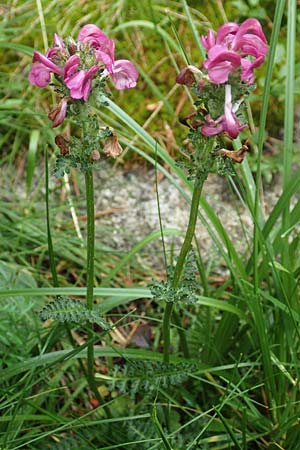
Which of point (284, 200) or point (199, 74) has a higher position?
point (199, 74)

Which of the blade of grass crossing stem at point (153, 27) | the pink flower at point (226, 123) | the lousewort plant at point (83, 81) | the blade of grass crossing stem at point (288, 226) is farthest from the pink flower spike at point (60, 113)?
the blade of grass crossing stem at point (153, 27)

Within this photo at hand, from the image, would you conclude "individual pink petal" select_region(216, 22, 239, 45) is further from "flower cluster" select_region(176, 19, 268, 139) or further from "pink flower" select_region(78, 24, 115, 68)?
"pink flower" select_region(78, 24, 115, 68)

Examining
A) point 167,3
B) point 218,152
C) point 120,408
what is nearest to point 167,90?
point 167,3

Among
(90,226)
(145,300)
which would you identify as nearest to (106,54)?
(90,226)

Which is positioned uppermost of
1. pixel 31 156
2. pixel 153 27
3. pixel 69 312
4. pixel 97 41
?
pixel 153 27

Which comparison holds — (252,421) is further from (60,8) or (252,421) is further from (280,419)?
(60,8)

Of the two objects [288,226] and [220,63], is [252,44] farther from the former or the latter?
[288,226]
